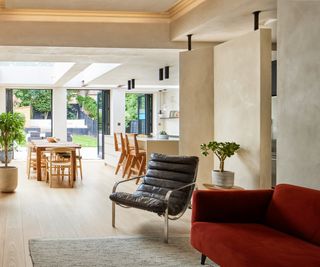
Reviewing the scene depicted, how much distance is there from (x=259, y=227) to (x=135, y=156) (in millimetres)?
5828

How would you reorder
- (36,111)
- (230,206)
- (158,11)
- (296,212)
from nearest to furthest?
(296,212) < (230,206) < (158,11) < (36,111)

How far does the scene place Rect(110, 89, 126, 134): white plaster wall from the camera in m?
14.8

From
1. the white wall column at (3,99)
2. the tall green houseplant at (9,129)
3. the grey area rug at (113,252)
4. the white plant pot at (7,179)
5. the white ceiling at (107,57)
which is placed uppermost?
the white ceiling at (107,57)

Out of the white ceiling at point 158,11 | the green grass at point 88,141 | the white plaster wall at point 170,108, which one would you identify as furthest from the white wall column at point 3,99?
the white ceiling at point 158,11

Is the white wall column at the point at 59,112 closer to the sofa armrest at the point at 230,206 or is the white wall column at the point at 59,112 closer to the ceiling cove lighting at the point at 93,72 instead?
the ceiling cove lighting at the point at 93,72

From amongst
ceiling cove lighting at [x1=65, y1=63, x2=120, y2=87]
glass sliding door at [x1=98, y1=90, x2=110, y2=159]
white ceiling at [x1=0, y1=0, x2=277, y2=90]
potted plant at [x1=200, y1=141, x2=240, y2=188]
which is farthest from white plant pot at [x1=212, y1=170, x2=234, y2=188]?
glass sliding door at [x1=98, y1=90, x2=110, y2=159]

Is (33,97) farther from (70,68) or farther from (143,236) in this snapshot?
(143,236)

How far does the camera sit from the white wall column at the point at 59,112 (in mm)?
14250

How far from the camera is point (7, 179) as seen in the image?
300 inches

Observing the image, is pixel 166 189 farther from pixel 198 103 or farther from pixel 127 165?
pixel 127 165

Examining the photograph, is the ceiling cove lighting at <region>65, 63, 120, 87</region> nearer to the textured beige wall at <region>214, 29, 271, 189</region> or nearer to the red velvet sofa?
the textured beige wall at <region>214, 29, 271, 189</region>

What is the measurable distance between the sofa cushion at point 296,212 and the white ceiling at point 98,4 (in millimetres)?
3070

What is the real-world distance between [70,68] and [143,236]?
5.59 meters

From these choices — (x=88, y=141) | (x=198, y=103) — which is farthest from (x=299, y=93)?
(x=88, y=141)
